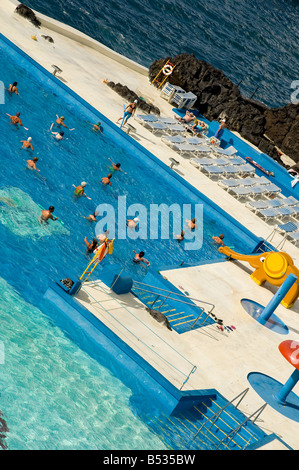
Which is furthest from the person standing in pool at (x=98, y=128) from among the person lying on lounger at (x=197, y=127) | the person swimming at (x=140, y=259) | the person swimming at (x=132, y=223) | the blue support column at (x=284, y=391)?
the blue support column at (x=284, y=391)

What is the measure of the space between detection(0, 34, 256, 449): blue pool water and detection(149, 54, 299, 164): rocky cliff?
10202 millimetres

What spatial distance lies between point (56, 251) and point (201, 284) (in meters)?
5.22

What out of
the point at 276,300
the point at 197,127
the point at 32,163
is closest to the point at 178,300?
the point at 276,300

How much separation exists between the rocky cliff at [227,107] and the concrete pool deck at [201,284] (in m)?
2.33

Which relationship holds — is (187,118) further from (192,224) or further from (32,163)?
(32,163)

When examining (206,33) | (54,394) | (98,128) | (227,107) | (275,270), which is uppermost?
(206,33)

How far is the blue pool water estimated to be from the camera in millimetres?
13367

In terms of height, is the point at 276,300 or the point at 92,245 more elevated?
the point at 276,300

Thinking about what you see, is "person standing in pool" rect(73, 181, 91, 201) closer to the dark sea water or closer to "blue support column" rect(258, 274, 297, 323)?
"blue support column" rect(258, 274, 297, 323)

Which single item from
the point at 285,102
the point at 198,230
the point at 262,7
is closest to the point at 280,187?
the point at 198,230

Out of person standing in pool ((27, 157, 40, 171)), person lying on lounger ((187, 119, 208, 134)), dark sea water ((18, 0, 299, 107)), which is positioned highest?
dark sea water ((18, 0, 299, 107))

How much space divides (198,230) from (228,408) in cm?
1035

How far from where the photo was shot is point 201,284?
68.2 ft

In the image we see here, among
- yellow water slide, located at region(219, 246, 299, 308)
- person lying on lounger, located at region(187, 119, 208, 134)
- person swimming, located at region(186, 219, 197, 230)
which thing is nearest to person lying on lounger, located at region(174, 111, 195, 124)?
person lying on lounger, located at region(187, 119, 208, 134)
